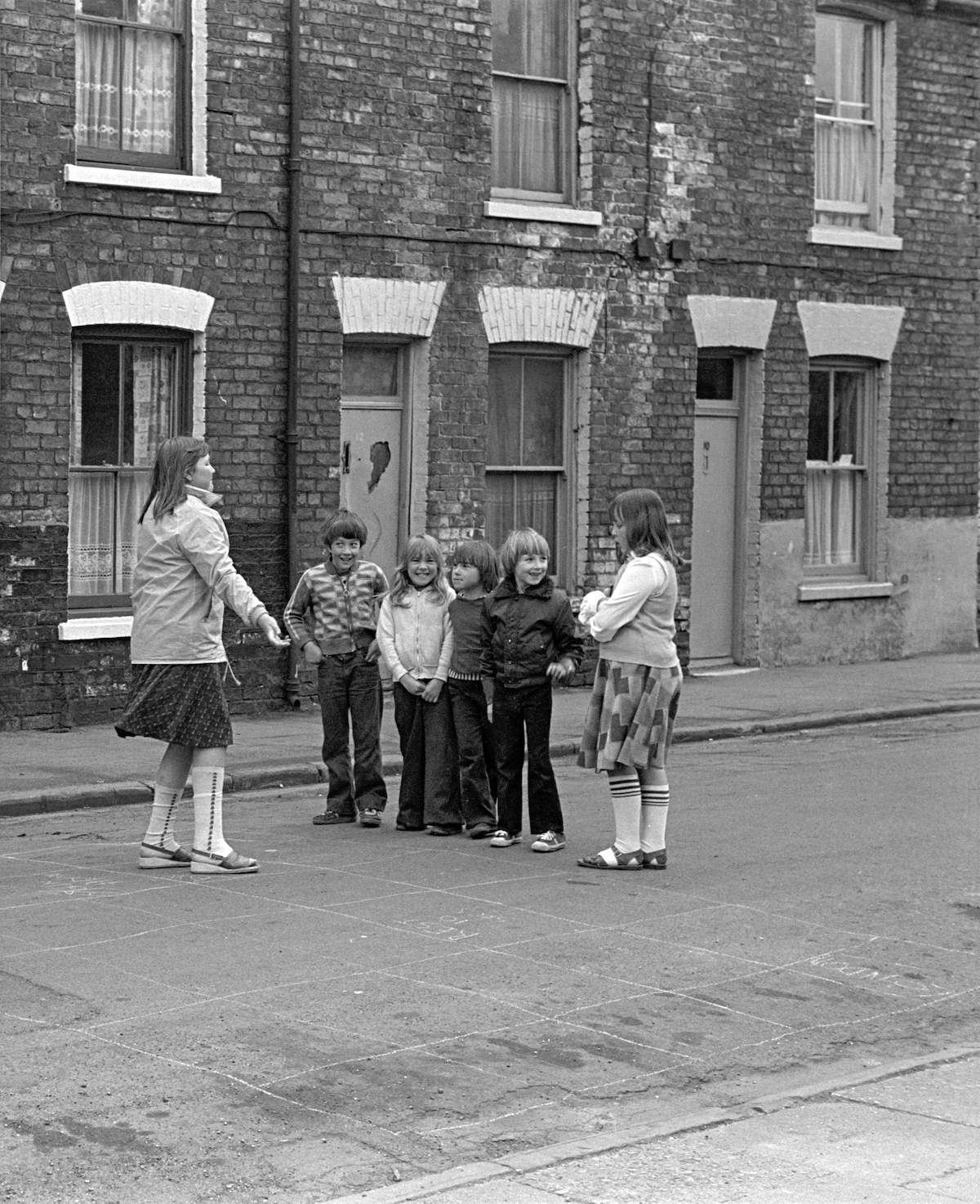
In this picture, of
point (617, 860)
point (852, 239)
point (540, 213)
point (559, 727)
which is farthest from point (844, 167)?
point (617, 860)

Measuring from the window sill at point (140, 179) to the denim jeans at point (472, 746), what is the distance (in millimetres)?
5892

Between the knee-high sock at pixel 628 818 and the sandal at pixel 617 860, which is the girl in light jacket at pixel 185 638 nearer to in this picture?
the sandal at pixel 617 860

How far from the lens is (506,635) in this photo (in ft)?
33.9

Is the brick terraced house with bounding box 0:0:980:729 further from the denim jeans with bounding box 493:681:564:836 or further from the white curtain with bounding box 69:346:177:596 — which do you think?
the denim jeans with bounding box 493:681:564:836

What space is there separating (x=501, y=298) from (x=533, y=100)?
1830 millimetres

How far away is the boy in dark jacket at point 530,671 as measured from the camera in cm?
1027

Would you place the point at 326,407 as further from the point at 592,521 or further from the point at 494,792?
the point at 494,792

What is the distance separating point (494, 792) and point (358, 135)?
6981 millimetres

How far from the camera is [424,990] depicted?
7.29 m

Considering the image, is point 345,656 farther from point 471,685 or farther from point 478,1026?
point 478,1026

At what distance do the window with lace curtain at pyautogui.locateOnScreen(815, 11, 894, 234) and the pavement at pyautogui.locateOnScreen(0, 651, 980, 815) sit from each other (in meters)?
4.42

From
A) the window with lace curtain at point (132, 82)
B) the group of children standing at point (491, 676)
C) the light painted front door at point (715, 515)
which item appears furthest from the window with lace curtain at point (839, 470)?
the group of children standing at point (491, 676)

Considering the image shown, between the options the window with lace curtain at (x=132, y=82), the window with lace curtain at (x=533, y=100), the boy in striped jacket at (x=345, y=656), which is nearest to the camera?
the boy in striped jacket at (x=345, y=656)

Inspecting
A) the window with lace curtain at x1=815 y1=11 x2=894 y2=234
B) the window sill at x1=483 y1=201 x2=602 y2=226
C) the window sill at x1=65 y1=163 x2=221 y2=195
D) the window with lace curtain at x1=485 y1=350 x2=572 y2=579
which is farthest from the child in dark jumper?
the window with lace curtain at x1=815 y1=11 x2=894 y2=234
